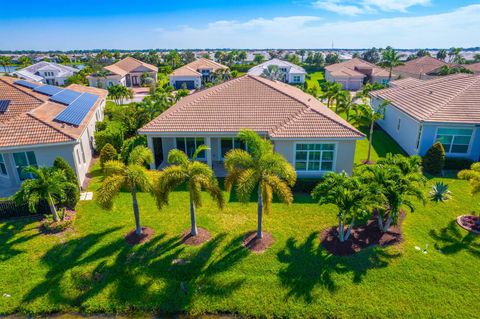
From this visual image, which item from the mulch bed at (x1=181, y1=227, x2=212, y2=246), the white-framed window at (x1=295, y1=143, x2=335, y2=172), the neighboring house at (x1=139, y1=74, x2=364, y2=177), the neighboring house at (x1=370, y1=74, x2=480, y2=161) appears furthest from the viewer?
the neighboring house at (x1=370, y1=74, x2=480, y2=161)

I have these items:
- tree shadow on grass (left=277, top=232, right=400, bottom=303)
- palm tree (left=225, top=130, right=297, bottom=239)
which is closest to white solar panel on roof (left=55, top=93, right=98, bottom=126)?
palm tree (left=225, top=130, right=297, bottom=239)

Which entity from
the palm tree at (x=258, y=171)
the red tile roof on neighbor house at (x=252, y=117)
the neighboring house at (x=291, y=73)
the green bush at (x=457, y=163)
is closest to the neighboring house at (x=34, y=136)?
the red tile roof on neighbor house at (x=252, y=117)

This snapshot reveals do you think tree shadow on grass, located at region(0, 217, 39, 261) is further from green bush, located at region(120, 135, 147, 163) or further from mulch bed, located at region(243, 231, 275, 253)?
mulch bed, located at region(243, 231, 275, 253)

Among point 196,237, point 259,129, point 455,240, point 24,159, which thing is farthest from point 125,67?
point 455,240

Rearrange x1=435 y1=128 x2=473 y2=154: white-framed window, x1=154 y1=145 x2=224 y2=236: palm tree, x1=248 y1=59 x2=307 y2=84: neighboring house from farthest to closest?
x1=248 y1=59 x2=307 y2=84: neighboring house → x1=435 y1=128 x2=473 y2=154: white-framed window → x1=154 y1=145 x2=224 y2=236: palm tree

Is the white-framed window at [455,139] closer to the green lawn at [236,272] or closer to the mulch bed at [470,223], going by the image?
the mulch bed at [470,223]

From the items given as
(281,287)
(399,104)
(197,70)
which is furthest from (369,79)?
(281,287)

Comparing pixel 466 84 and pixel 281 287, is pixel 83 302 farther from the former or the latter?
pixel 466 84
